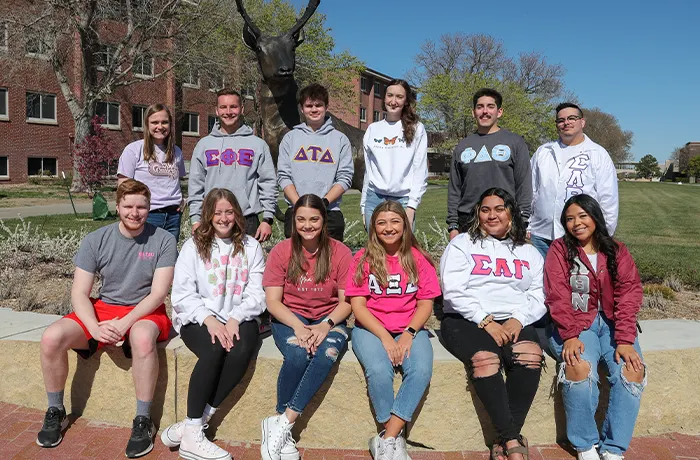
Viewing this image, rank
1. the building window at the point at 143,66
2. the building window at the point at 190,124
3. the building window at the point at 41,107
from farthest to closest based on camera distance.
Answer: the building window at the point at 190,124 < the building window at the point at 41,107 < the building window at the point at 143,66

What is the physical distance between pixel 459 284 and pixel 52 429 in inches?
98.0

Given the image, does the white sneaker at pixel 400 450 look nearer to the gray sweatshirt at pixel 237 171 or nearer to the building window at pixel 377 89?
the gray sweatshirt at pixel 237 171

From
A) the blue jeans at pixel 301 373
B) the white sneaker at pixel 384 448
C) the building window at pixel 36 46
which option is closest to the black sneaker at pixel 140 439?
the blue jeans at pixel 301 373

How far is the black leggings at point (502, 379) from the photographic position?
301 cm

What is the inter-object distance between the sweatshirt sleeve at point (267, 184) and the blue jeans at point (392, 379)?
1.39 meters

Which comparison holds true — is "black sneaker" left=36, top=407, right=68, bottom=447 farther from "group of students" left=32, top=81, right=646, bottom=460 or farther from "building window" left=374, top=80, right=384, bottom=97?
"building window" left=374, top=80, right=384, bottom=97

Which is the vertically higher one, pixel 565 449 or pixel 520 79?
pixel 520 79

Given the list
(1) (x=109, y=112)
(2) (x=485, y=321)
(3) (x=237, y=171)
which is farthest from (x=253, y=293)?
(1) (x=109, y=112)

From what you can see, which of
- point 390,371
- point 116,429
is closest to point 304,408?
point 390,371

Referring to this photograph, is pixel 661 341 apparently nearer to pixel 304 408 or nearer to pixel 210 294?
pixel 304 408

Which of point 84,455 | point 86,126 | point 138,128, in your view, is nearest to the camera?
point 84,455

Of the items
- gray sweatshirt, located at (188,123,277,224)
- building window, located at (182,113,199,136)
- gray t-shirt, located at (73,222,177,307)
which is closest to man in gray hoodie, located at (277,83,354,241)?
gray sweatshirt, located at (188,123,277,224)

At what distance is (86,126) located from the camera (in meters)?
22.0

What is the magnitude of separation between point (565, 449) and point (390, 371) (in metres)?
1.17
